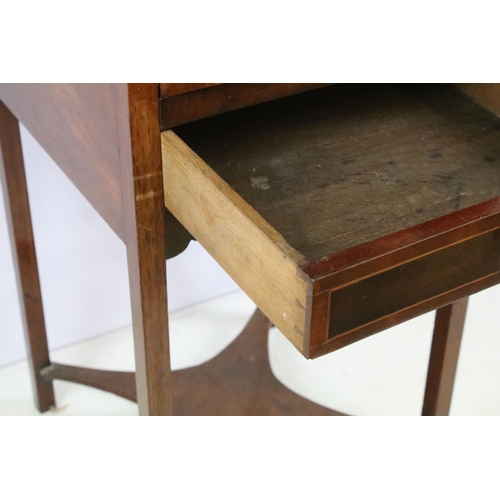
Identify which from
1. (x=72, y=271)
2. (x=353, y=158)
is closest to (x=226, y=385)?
(x=72, y=271)

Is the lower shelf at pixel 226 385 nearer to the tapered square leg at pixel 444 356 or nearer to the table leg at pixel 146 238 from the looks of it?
the tapered square leg at pixel 444 356

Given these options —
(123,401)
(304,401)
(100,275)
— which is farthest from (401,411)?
(100,275)

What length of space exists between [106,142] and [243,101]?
0.13 meters

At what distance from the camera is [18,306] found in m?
1.36

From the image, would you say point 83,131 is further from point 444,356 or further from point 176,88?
point 444,356

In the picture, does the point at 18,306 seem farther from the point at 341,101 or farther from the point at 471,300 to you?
the point at 471,300

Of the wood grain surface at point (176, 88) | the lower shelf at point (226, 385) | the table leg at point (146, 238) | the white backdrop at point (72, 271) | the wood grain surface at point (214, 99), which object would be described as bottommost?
the lower shelf at point (226, 385)

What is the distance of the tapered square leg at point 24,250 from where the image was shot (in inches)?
42.6

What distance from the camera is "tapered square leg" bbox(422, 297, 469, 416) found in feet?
3.20

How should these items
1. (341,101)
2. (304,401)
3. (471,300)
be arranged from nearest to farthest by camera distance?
(341,101) → (304,401) → (471,300)

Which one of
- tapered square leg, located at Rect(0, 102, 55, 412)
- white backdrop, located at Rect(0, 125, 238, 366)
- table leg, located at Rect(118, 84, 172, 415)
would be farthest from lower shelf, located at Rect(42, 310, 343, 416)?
table leg, located at Rect(118, 84, 172, 415)

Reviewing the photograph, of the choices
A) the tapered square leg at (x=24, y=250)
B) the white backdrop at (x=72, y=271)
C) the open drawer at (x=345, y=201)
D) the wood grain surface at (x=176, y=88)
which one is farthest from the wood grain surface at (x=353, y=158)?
the white backdrop at (x=72, y=271)

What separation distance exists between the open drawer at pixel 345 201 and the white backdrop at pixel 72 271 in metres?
0.47

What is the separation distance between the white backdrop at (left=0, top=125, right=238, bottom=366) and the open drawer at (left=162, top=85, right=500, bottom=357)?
468 mm
